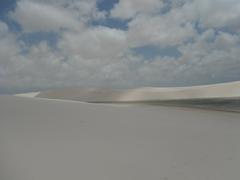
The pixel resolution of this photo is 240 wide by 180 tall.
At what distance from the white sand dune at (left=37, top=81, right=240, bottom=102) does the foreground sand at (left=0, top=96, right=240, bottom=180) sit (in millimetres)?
14939

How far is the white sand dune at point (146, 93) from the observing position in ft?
67.3

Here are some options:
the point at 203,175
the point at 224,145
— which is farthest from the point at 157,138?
the point at 203,175

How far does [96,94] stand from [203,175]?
23.3m

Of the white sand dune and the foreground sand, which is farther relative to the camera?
the white sand dune

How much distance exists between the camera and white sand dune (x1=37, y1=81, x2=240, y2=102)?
2052cm

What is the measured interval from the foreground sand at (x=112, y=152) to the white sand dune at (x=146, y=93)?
14.9 metres

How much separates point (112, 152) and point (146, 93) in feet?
73.1

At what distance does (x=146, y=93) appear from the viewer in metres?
24.8

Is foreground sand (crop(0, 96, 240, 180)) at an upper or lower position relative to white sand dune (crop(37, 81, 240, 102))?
lower

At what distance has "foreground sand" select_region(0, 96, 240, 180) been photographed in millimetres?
2162

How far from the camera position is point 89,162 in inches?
94.4

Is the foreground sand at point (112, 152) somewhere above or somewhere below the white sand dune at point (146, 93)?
below

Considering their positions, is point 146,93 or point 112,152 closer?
point 112,152

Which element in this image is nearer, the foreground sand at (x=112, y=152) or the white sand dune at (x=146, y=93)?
the foreground sand at (x=112, y=152)
